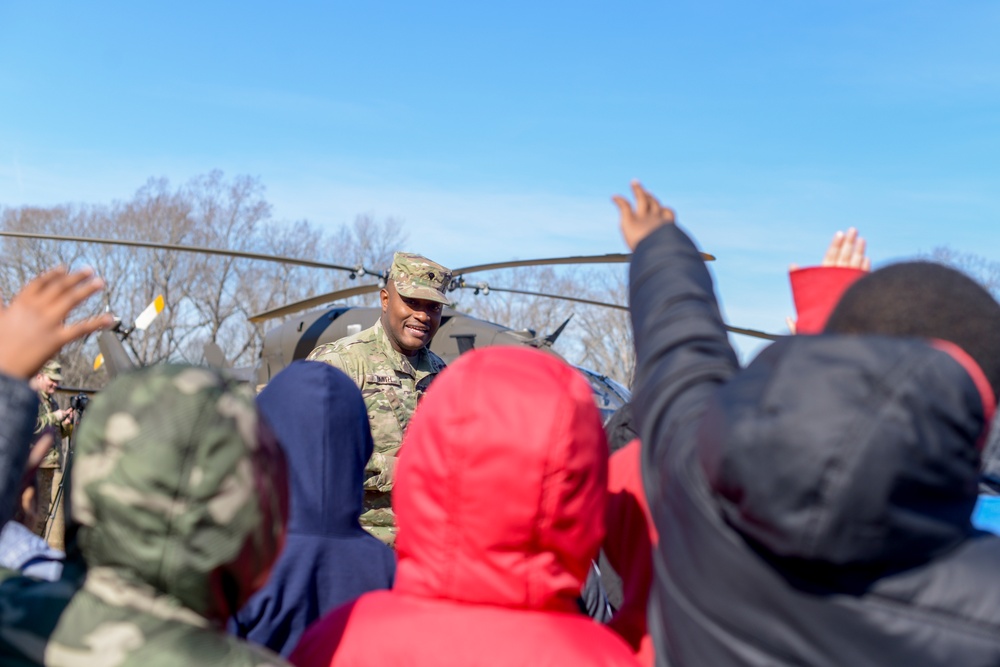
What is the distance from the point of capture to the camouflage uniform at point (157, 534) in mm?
1440

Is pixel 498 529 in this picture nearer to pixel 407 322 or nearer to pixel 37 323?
pixel 37 323

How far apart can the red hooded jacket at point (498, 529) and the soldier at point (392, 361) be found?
308cm

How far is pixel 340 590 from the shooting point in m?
2.54

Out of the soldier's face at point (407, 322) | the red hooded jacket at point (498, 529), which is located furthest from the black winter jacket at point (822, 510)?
the soldier's face at point (407, 322)

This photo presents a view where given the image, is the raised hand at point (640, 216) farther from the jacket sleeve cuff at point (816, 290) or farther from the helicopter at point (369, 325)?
the helicopter at point (369, 325)

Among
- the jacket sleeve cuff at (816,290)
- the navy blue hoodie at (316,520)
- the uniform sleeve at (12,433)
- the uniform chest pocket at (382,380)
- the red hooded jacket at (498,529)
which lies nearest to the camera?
the uniform sleeve at (12,433)

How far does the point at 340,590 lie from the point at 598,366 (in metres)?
46.1

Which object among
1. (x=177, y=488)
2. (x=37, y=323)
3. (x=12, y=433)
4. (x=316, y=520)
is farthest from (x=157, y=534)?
(x=316, y=520)

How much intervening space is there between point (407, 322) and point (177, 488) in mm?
4296

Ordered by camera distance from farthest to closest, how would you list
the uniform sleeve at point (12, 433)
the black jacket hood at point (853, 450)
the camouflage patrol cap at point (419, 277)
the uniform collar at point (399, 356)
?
the camouflage patrol cap at point (419, 277) → the uniform collar at point (399, 356) → the uniform sleeve at point (12, 433) → the black jacket hood at point (853, 450)

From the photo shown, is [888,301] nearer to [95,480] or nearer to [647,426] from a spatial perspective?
[647,426]

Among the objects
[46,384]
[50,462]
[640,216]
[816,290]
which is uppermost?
[640,216]

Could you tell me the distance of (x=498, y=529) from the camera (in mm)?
1688

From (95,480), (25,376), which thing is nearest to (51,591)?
(95,480)
